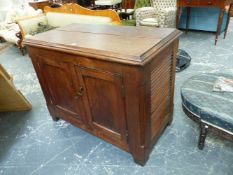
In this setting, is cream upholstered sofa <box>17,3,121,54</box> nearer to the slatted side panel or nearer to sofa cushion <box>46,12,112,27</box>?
sofa cushion <box>46,12,112,27</box>

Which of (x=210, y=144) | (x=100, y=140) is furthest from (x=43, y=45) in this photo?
(x=210, y=144)

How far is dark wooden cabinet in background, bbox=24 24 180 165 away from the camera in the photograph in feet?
3.16

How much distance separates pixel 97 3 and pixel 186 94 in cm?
473

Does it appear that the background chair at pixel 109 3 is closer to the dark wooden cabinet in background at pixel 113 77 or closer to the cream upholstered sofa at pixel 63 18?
the cream upholstered sofa at pixel 63 18

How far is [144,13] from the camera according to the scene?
3564 mm

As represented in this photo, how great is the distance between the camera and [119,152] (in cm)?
141

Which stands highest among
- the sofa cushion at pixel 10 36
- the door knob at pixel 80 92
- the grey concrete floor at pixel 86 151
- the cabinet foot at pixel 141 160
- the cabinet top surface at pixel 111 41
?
the cabinet top surface at pixel 111 41

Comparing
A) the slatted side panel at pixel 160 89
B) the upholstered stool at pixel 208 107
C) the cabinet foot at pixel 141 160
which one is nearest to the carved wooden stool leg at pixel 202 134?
the upholstered stool at pixel 208 107

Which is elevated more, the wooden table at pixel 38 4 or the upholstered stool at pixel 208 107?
the wooden table at pixel 38 4

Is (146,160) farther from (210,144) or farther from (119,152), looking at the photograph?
(210,144)

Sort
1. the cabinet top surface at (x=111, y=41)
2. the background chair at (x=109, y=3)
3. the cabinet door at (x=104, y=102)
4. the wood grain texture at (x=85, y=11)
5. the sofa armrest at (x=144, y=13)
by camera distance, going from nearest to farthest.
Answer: the cabinet top surface at (x=111, y=41) < the cabinet door at (x=104, y=102) < the wood grain texture at (x=85, y=11) < the sofa armrest at (x=144, y=13) < the background chair at (x=109, y=3)

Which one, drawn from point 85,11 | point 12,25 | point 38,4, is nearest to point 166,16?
point 85,11

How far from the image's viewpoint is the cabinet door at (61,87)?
1.25m

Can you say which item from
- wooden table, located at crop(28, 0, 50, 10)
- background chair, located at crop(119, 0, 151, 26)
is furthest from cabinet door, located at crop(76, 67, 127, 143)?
wooden table, located at crop(28, 0, 50, 10)
